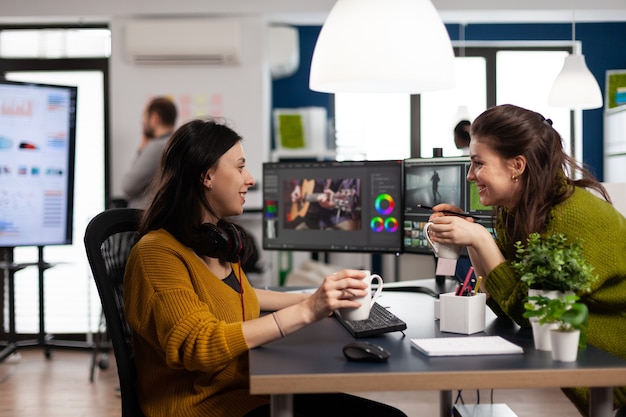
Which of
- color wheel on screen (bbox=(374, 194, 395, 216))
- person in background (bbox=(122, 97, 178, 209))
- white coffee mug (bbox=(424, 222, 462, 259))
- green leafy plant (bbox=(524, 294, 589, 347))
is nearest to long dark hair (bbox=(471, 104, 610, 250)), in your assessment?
white coffee mug (bbox=(424, 222, 462, 259))

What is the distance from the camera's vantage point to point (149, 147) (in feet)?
14.8

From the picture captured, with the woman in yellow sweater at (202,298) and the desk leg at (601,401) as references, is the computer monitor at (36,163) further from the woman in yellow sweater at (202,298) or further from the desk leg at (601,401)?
the desk leg at (601,401)

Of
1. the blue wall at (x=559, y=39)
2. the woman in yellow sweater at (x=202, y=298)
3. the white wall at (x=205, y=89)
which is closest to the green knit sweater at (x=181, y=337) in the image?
the woman in yellow sweater at (x=202, y=298)

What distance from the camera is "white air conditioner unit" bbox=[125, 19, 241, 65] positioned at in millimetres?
5133

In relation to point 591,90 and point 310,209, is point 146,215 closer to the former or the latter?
point 310,209

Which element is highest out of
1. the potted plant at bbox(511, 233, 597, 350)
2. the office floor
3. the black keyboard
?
the potted plant at bbox(511, 233, 597, 350)

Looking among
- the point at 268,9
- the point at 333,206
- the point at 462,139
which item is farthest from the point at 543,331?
the point at 268,9

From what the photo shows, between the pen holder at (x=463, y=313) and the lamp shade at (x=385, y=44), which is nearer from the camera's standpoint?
the pen holder at (x=463, y=313)

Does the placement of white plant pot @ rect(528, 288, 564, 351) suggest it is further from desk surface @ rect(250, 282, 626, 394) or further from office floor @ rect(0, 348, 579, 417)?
office floor @ rect(0, 348, 579, 417)

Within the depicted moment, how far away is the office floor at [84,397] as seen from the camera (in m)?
3.62

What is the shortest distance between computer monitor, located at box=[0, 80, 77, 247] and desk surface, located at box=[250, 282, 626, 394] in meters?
3.08

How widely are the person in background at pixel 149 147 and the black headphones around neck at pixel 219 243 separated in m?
2.66

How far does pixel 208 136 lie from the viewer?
1799 mm

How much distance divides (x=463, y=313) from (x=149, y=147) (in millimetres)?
3171
